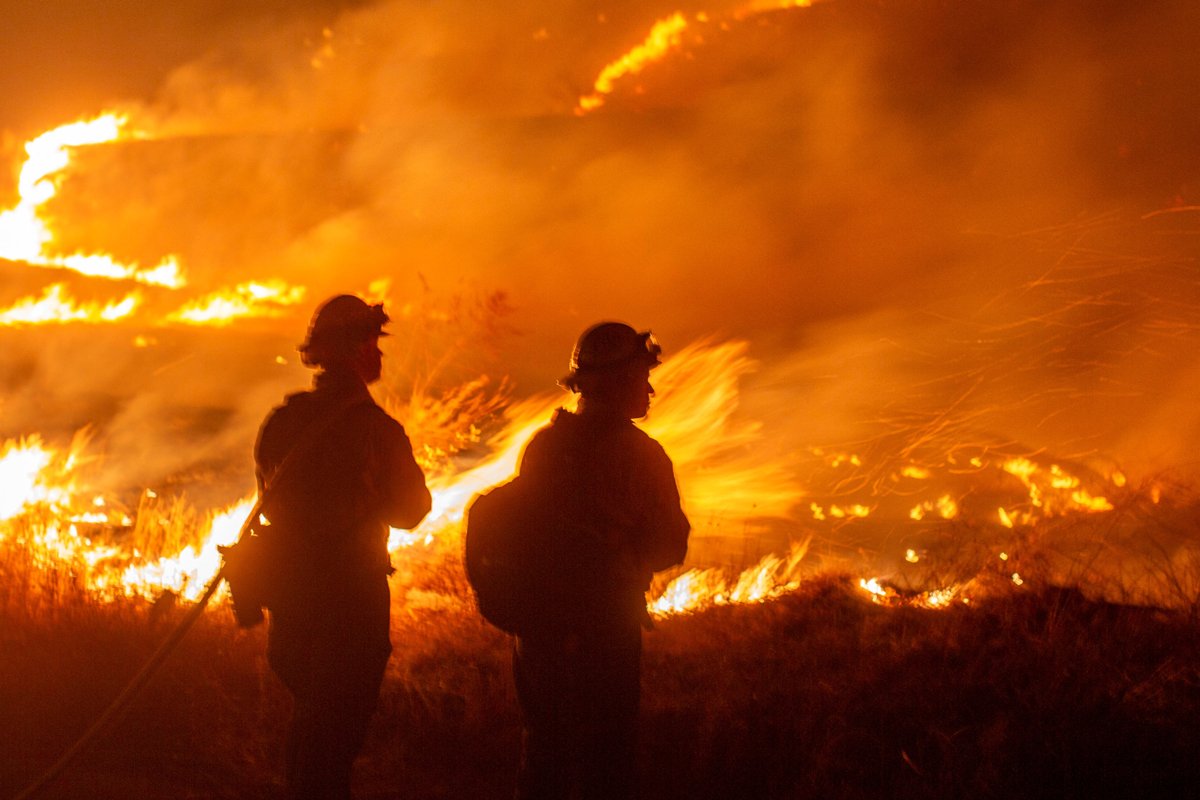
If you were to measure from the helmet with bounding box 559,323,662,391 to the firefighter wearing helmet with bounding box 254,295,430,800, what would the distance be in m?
0.67

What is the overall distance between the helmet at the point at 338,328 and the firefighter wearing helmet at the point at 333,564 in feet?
0.55

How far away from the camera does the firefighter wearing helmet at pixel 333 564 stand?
3.39m

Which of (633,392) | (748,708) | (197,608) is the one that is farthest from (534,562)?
(748,708)

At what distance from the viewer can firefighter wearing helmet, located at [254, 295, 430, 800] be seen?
11.1 feet

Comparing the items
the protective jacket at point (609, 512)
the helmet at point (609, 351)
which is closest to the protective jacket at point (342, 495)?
the protective jacket at point (609, 512)

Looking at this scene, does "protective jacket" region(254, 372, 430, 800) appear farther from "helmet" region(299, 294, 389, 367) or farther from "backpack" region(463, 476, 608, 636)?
"backpack" region(463, 476, 608, 636)

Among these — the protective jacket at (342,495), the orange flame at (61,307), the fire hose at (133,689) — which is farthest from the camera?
the orange flame at (61,307)

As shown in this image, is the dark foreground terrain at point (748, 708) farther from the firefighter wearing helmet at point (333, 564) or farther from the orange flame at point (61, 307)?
the orange flame at point (61, 307)

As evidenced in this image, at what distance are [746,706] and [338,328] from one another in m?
2.95

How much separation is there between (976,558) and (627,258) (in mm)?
7912

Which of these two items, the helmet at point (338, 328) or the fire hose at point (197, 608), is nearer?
the fire hose at point (197, 608)

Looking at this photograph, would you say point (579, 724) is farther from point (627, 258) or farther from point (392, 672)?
point (627, 258)

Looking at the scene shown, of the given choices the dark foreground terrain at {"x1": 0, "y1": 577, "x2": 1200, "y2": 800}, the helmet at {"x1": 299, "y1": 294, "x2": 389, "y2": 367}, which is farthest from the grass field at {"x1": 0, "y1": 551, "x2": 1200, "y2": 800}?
the helmet at {"x1": 299, "y1": 294, "x2": 389, "y2": 367}

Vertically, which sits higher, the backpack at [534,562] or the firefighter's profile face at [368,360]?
the firefighter's profile face at [368,360]
